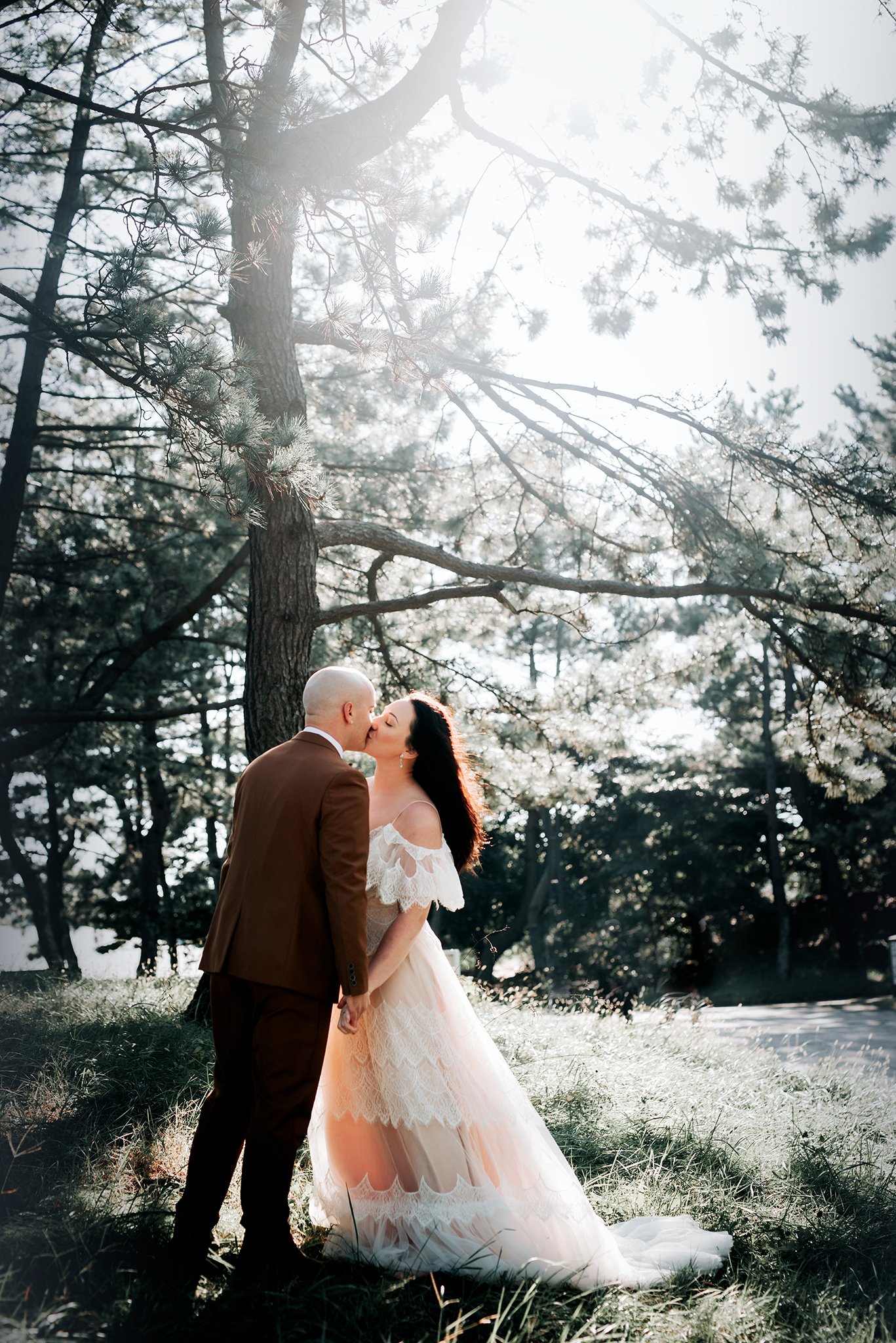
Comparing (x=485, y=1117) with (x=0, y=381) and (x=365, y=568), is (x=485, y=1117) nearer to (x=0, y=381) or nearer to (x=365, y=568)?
(x=365, y=568)

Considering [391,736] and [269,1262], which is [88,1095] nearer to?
[269,1262]

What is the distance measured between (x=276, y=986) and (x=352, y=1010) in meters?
0.25

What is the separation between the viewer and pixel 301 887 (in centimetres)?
277

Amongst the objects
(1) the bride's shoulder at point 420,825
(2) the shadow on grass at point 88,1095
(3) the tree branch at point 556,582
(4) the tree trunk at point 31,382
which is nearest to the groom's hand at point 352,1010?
(1) the bride's shoulder at point 420,825

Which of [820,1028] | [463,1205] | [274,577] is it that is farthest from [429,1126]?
[820,1028]

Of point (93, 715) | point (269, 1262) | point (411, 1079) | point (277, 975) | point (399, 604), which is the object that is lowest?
point (269, 1262)

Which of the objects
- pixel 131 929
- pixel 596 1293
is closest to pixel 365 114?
pixel 596 1293

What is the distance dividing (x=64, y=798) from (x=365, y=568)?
10.2m

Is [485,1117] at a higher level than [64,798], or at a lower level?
lower

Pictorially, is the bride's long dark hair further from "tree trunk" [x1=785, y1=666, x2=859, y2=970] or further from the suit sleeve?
"tree trunk" [x1=785, y1=666, x2=859, y2=970]

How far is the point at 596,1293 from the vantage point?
2.76 metres

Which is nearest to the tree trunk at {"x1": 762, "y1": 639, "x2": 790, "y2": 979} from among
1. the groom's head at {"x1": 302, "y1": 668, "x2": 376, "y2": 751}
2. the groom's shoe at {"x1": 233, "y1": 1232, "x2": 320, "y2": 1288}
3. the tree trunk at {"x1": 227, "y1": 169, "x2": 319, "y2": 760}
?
the tree trunk at {"x1": 227, "y1": 169, "x2": 319, "y2": 760}

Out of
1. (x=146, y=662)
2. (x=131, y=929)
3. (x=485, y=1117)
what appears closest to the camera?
(x=485, y=1117)

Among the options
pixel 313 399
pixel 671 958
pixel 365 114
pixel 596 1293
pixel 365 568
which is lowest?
pixel 671 958
